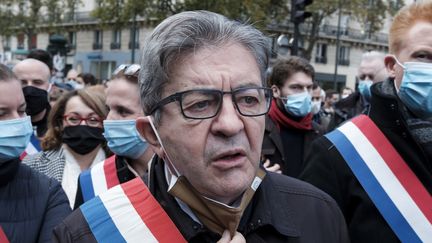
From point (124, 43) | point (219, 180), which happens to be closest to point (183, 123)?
point (219, 180)

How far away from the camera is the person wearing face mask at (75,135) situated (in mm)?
4336

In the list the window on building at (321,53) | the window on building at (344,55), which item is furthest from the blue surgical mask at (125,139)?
the window on building at (344,55)

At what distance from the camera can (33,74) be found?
5855mm

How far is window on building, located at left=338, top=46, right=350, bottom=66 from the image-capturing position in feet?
168

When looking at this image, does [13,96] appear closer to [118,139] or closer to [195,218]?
[118,139]

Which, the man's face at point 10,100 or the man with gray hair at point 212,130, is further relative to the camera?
the man's face at point 10,100

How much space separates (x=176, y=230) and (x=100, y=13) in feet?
87.3

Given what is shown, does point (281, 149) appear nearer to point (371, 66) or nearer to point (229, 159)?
point (371, 66)

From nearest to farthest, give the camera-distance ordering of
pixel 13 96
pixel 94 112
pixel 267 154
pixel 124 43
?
pixel 13 96, pixel 94 112, pixel 267 154, pixel 124 43

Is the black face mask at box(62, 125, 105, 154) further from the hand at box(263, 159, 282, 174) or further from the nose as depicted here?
the nose

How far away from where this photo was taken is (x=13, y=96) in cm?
328

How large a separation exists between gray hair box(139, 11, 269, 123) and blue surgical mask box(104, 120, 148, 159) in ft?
5.46

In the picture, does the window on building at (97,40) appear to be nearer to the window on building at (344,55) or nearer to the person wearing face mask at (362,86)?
the window on building at (344,55)

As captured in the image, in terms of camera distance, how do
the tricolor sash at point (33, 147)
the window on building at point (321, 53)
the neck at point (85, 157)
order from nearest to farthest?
Result: the neck at point (85, 157), the tricolor sash at point (33, 147), the window on building at point (321, 53)
